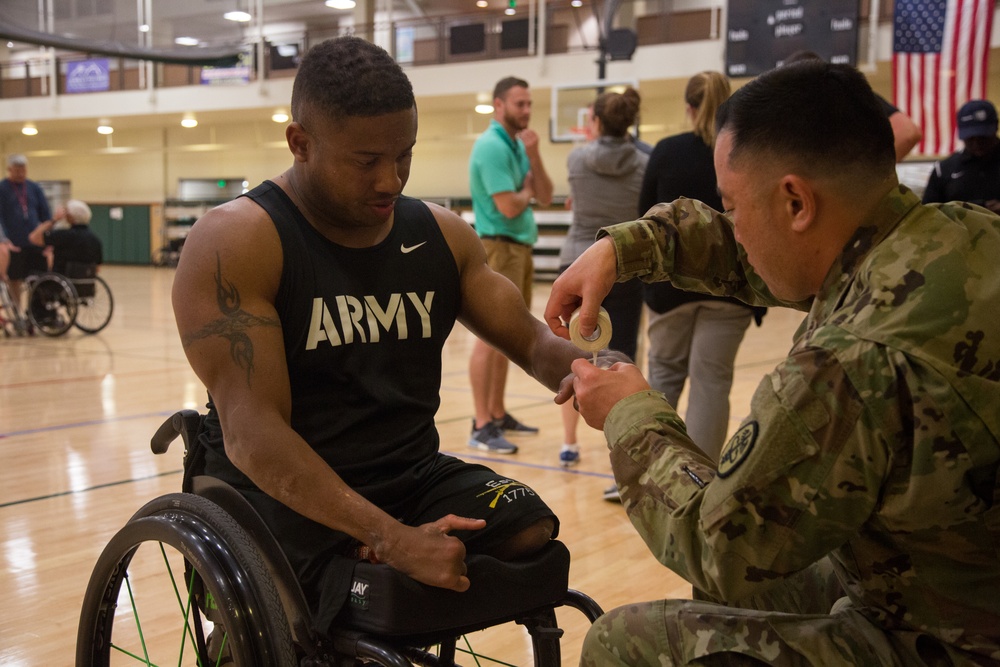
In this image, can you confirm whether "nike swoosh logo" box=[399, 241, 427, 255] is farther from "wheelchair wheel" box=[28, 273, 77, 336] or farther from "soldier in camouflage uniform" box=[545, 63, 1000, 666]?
"wheelchair wheel" box=[28, 273, 77, 336]

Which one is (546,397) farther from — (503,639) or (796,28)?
(796,28)

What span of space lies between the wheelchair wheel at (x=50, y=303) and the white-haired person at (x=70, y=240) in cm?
24

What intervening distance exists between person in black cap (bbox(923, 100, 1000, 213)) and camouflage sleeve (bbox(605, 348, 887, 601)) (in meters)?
4.02

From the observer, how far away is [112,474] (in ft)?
13.2

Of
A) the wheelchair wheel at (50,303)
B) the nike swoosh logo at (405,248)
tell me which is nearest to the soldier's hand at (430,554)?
the nike swoosh logo at (405,248)

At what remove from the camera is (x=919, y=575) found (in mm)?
1022

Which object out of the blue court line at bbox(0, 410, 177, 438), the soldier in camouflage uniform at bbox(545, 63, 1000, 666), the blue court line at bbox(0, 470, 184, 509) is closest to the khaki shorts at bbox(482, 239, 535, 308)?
the blue court line at bbox(0, 470, 184, 509)

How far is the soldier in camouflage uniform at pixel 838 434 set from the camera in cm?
95

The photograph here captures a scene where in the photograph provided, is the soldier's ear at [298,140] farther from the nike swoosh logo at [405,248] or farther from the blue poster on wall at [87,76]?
the blue poster on wall at [87,76]

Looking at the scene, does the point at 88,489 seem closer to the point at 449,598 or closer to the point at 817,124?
the point at 449,598

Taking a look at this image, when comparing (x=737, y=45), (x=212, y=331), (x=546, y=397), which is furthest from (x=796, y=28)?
(x=212, y=331)

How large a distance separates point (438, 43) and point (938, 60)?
8.51 m

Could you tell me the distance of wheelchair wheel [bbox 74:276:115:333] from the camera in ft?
29.7

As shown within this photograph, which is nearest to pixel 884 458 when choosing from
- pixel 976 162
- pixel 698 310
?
pixel 698 310
